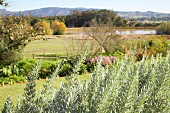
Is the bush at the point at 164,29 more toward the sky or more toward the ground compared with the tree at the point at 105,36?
more toward the ground

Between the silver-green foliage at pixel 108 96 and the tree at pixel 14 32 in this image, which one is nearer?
the silver-green foliage at pixel 108 96

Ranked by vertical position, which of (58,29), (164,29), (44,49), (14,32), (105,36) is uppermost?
(14,32)

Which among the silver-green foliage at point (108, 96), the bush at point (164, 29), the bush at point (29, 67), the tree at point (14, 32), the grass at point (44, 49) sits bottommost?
the grass at point (44, 49)

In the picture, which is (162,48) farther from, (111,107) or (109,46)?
(111,107)

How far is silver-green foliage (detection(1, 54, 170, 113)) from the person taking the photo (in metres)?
1.42

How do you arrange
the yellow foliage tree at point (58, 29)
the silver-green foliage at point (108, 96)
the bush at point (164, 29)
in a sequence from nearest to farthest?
1. the silver-green foliage at point (108, 96)
2. the bush at point (164, 29)
3. the yellow foliage tree at point (58, 29)

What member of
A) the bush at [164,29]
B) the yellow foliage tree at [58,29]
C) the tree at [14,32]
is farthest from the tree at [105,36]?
the yellow foliage tree at [58,29]

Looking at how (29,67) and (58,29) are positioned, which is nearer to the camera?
(29,67)

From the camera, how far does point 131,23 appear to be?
3679 inches

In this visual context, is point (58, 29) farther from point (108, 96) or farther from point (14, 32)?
point (108, 96)

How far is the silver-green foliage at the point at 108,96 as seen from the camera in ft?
4.66

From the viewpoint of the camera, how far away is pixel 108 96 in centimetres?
145

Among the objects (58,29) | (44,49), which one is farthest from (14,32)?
(58,29)

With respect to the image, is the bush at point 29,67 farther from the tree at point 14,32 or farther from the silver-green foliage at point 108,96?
the silver-green foliage at point 108,96
